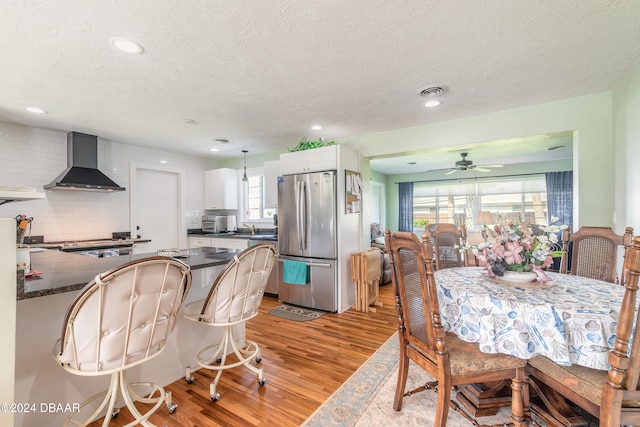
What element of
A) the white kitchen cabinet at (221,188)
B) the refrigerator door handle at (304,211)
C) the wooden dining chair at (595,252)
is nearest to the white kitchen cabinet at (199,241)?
the white kitchen cabinet at (221,188)

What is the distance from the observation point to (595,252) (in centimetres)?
216

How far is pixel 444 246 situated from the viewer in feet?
9.09

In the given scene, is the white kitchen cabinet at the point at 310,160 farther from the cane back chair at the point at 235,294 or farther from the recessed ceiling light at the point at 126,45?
the recessed ceiling light at the point at 126,45

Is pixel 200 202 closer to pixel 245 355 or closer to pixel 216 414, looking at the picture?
pixel 245 355

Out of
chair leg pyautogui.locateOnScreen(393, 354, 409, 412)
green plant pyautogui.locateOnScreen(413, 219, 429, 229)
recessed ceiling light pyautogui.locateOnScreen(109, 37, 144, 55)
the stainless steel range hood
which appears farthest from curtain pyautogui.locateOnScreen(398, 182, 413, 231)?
recessed ceiling light pyautogui.locateOnScreen(109, 37, 144, 55)

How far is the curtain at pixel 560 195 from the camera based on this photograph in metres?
6.25

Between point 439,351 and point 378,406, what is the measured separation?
0.78m

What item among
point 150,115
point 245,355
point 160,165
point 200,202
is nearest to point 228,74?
point 150,115

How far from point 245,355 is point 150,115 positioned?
2800 mm

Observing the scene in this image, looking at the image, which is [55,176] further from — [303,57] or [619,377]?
[619,377]

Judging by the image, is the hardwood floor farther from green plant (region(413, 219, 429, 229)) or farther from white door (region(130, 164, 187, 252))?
green plant (region(413, 219, 429, 229))

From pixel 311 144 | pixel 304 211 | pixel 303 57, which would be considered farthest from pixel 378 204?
pixel 303 57

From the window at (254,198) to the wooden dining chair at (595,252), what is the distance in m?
4.28

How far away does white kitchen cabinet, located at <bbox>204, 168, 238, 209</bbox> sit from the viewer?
5.40 m
